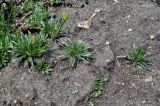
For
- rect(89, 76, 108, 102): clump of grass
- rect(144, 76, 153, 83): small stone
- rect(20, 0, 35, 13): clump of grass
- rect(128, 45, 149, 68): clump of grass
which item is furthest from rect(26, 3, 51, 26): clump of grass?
rect(144, 76, 153, 83): small stone

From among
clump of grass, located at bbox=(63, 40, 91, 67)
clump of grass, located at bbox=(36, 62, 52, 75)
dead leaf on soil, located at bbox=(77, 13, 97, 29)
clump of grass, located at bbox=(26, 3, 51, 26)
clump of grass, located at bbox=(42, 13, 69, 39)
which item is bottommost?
clump of grass, located at bbox=(36, 62, 52, 75)

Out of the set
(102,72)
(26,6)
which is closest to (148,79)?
(102,72)

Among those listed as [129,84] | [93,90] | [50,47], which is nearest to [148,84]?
[129,84]

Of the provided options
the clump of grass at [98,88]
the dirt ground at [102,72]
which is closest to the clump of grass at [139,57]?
the dirt ground at [102,72]

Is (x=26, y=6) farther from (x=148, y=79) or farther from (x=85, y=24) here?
(x=148, y=79)

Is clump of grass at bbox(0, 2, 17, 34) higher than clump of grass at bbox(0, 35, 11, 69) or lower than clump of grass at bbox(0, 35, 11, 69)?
higher

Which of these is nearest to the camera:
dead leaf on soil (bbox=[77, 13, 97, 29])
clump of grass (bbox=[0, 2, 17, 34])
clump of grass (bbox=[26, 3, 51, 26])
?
clump of grass (bbox=[0, 2, 17, 34])

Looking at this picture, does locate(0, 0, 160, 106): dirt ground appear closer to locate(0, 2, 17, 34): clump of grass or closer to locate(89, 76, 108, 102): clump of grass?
locate(89, 76, 108, 102): clump of grass
